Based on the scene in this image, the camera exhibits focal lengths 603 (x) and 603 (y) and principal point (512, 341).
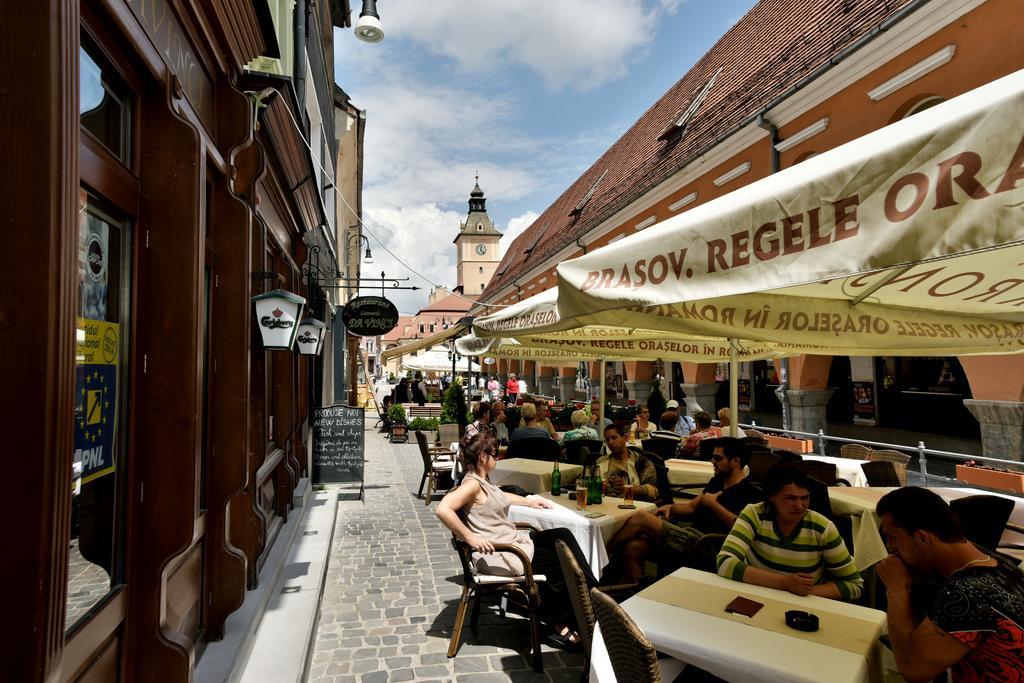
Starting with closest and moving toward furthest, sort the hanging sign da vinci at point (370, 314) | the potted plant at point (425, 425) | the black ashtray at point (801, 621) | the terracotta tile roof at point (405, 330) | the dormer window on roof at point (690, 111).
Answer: the black ashtray at point (801, 621), the hanging sign da vinci at point (370, 314), the potted plant at point (425, 425), the dormer window on roof at point (690, 111), the terracotta tile roof at point (405, 330)

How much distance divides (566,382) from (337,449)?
24.2 metres

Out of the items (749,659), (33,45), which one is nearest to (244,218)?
(33,45)

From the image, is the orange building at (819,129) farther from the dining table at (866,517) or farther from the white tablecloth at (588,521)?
the white tablecloth at (588,521)

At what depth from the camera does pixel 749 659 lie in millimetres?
2445

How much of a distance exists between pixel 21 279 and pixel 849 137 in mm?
12932

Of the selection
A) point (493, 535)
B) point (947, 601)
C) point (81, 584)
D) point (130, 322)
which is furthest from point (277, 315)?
point (947, 601)

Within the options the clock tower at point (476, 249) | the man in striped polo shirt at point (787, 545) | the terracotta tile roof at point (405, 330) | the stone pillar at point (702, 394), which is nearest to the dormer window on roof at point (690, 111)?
the stone pillar at point (702, 394)

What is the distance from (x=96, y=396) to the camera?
2.32 m

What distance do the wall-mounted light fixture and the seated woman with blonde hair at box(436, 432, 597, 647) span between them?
5835 millimetres

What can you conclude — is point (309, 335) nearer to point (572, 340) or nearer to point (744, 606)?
point (572, 340)

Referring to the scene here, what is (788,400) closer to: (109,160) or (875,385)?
(875,385)

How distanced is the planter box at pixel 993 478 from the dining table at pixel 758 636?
681 cm

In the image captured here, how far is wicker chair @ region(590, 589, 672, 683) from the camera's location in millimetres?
2275

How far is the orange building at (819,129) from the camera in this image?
9125mm
